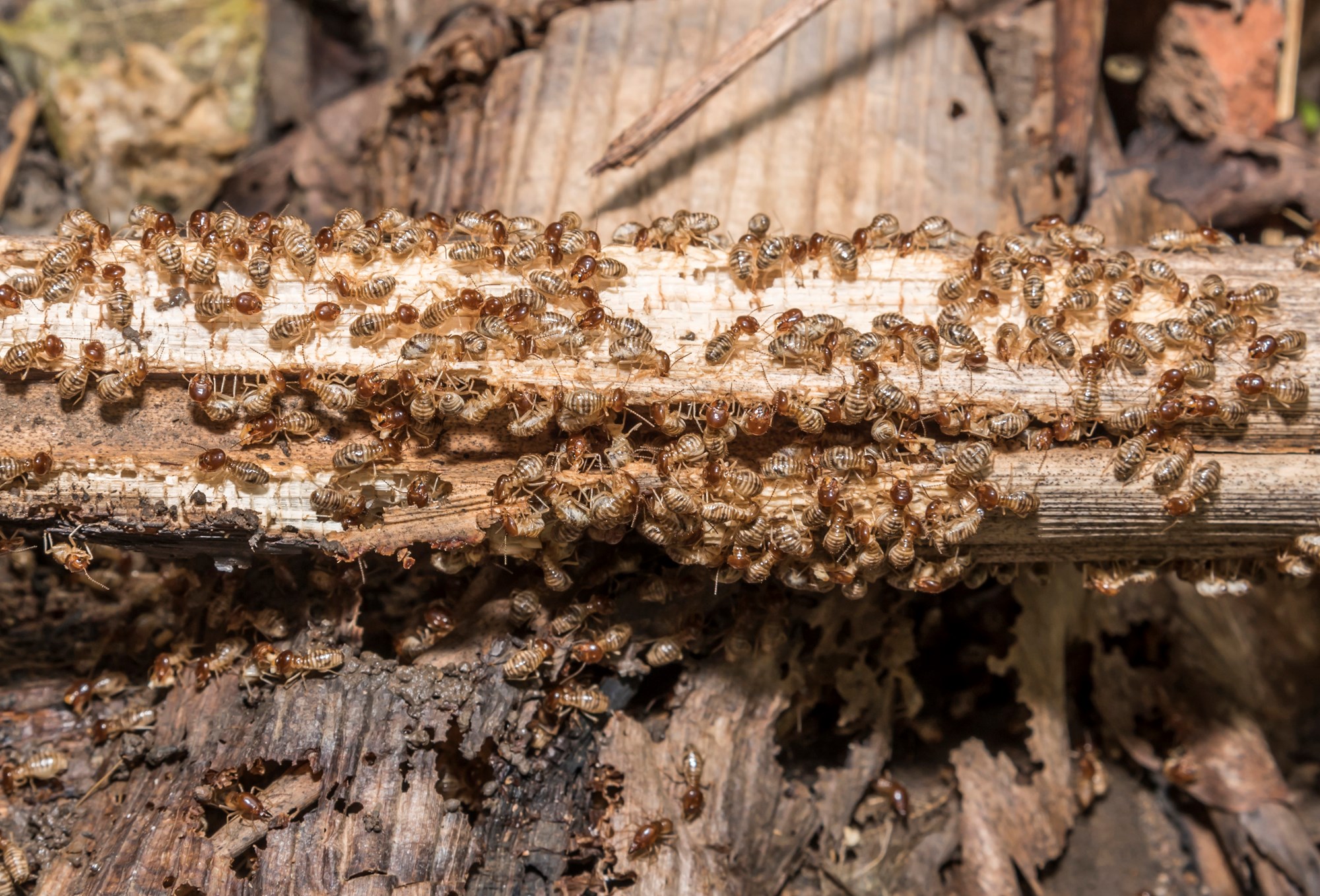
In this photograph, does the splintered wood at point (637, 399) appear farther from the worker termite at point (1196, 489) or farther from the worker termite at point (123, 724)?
the worker termite at point (123, 724)

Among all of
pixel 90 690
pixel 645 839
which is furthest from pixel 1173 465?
pixel 90 690

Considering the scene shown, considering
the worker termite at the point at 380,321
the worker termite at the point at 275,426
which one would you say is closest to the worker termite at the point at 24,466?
the worker termite at the point at 275,426

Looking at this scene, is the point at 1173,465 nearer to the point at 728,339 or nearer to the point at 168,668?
the point at 728,339

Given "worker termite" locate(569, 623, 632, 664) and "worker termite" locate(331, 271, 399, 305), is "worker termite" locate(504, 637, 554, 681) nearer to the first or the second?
"worker termite" locate(569, 623, 632, 664)

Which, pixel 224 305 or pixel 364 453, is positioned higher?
pixel 224 305

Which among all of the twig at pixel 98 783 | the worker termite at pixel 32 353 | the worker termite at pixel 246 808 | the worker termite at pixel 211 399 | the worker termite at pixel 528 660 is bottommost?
the twig at pixel 98 783

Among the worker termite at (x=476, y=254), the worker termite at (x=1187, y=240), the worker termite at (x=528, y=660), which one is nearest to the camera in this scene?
the worker termite at (x=476, y=254)
